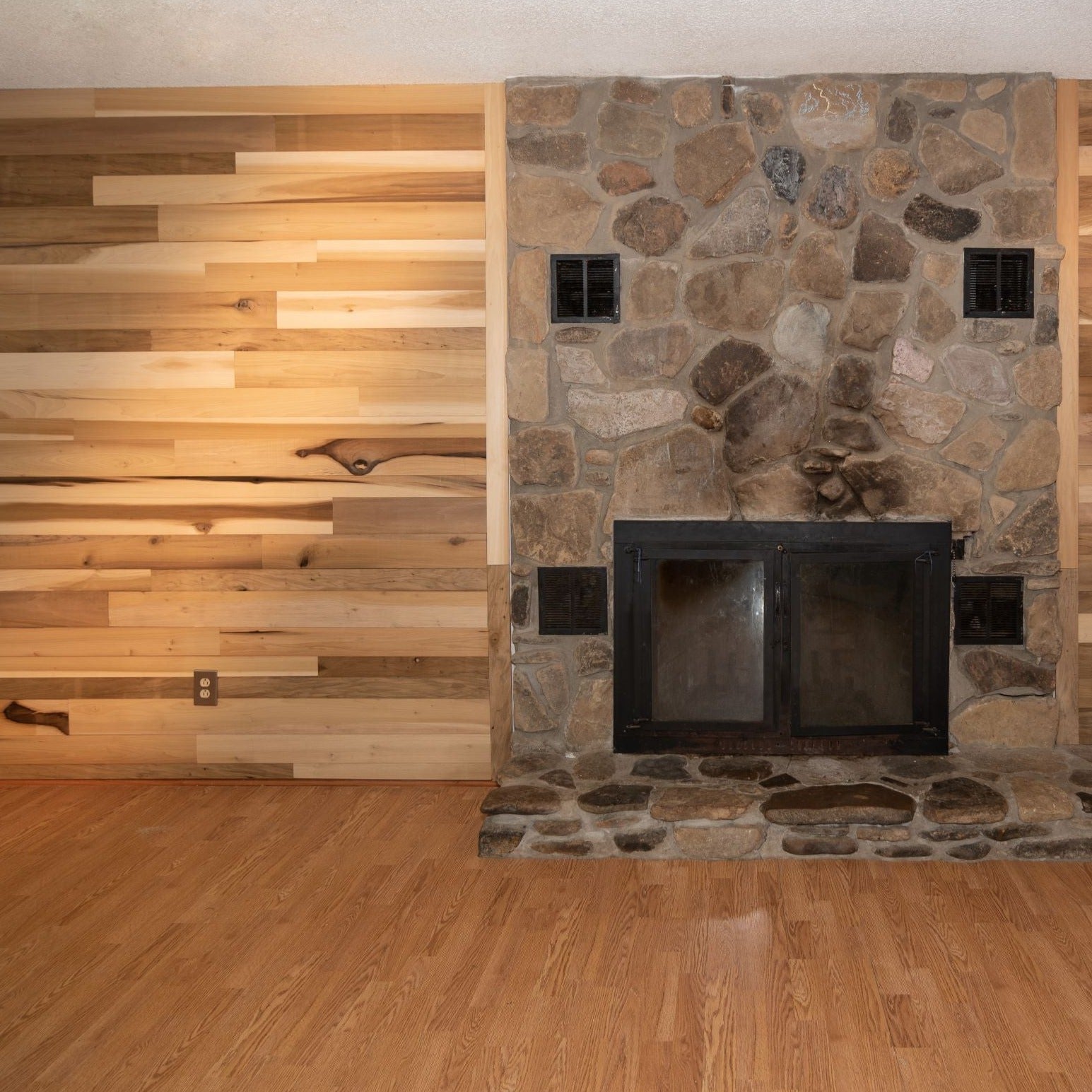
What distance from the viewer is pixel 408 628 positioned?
356 centimetres

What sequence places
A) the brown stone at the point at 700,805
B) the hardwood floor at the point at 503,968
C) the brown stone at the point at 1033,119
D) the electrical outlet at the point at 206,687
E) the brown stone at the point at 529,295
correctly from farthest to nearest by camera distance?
the electrical outlet at the point at 206,687 → the brown stone at the point at 529,295 → the brown stone at the point at 1033,119 → the brown stone at the point at 700,805 → the hardwood floor at the point at 503,968

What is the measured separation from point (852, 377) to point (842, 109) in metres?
0.85

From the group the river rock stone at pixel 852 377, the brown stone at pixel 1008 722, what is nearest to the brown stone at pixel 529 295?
the river rock stone at pixel 852 377

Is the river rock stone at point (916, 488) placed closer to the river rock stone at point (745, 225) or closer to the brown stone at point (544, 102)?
the river rock stone at point (745, 225)

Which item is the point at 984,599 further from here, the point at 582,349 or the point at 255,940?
the point at 255,940

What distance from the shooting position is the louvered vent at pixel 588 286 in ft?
11.2

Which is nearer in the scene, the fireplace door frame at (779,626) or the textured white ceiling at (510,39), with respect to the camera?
the textured white ceiling at (510,39)

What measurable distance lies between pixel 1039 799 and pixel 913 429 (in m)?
1.19

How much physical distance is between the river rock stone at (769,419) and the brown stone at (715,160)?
2.05ft

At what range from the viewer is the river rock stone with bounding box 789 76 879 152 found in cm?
333

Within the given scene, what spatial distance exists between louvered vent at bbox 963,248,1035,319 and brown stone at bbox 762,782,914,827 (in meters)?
1.56

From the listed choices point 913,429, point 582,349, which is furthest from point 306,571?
point 913,429

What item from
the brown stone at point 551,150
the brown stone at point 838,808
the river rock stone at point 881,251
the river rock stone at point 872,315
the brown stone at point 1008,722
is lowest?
the brown stone at point 838,808

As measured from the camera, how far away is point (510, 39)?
10.1ft
